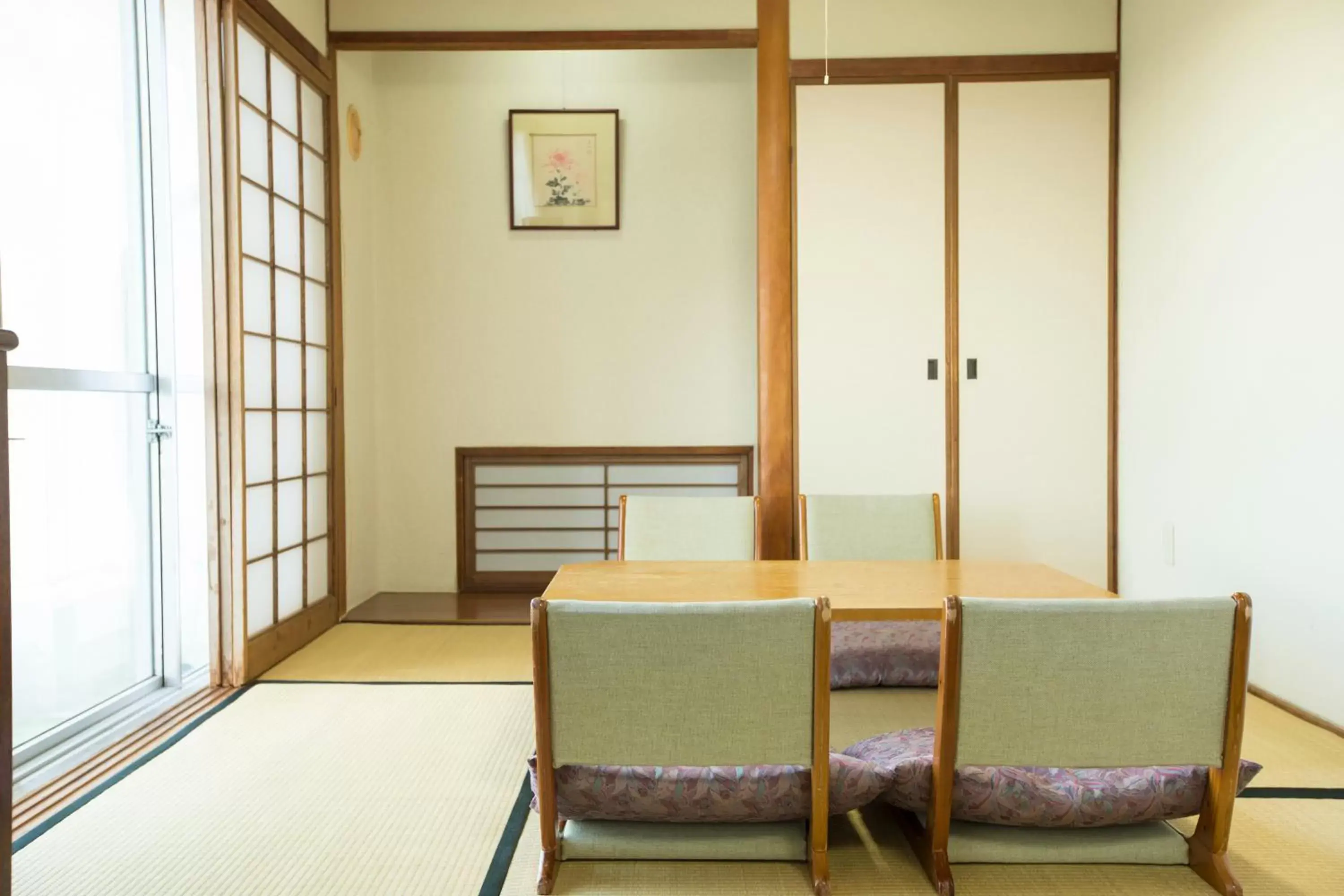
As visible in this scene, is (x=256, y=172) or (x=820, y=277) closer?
(x=256, y=172)

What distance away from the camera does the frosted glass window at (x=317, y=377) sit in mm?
4266

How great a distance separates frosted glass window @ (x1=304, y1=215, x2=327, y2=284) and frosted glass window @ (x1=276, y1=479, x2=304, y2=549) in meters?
0.91

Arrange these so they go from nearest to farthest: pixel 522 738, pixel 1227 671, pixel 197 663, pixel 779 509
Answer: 1. pixel 1227 671
2. pixel 522 738
3. pixel 197 663
4. pixel 779 509

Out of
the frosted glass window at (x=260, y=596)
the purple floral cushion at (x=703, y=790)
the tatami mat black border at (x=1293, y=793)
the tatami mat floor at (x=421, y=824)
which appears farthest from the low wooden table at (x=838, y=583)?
the frosted glass window at (x=260, y=596)

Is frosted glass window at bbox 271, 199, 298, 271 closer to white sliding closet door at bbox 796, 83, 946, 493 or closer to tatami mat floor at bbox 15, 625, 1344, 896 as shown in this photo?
tatami mat floor at bbox 15, 625, 1344, 896

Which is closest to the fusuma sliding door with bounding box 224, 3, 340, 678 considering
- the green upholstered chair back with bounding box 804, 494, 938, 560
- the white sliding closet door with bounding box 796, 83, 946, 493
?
the green upholstered chair back with bounding box 804, 494, 938, 560

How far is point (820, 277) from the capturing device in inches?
175

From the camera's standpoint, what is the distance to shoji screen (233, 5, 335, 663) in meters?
3.62

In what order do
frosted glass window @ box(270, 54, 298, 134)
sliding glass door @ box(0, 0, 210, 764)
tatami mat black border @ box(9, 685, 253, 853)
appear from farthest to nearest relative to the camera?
frosted glass window @ box(270, 54, 298, 134), sliding glass door @ box(0, 0, 210, 764), tatami mat black border @ box(9, 685, 253, 853)

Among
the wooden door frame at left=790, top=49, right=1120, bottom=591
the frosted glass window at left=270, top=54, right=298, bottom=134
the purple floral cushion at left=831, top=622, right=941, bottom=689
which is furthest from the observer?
the wooden door frame at left=790, top=49, right=1120, bottom=591

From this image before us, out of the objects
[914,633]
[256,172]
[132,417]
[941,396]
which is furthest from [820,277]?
[132,417]

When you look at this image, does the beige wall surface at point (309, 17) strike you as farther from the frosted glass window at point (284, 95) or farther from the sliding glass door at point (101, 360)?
the sliding glass door at point (101, 360)

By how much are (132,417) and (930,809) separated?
2835 mm

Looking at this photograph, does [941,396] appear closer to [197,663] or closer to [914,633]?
[914,633]
